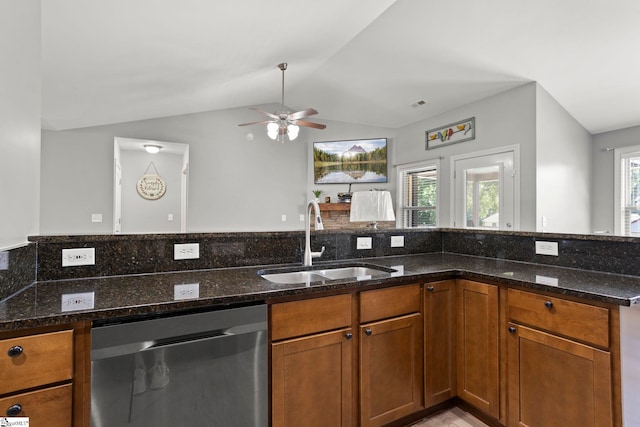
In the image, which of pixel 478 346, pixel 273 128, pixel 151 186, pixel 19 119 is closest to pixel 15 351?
pixel 19 119

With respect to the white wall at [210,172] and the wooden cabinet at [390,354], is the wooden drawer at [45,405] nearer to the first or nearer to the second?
the wooden cabinet at [390,354]

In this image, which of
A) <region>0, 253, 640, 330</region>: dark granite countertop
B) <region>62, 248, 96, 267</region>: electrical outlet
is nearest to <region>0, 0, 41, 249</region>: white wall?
<region>62, 248, 96, 267</region>: electrical outlet

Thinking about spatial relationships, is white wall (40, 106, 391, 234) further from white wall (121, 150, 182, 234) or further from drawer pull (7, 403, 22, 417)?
drawer pull (7, 403, 22, 417)

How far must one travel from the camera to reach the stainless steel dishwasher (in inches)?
41.3

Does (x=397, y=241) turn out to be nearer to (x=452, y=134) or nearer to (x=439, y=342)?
(x=439, y=342)

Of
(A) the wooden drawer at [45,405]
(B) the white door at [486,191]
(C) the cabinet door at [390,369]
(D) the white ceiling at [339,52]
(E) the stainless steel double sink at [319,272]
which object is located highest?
(D) the white ceiling at [339,52]

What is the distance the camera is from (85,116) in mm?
4031

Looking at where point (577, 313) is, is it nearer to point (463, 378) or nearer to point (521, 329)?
point (521, 329)

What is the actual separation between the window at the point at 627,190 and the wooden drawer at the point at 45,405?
18.1ft

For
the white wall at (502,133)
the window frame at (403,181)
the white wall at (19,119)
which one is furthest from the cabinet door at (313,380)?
the window frame at (403,181)

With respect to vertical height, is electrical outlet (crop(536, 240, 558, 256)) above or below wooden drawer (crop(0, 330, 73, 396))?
above

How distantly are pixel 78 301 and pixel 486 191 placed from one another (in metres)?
4.39

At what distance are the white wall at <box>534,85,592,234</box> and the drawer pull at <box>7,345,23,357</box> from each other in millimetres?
4307

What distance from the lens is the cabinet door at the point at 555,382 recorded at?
1.29 metres
